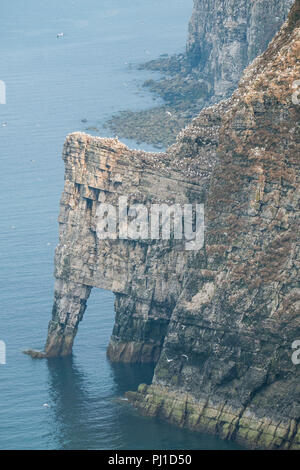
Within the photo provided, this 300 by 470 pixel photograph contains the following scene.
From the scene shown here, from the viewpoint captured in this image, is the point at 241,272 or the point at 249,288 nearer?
the point at 249,288

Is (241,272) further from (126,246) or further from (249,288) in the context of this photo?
(126,246)

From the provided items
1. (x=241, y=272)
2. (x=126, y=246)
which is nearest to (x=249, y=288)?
(x=241, y=272)

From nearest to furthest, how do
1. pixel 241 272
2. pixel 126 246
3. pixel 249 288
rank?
pixel 249 288, pixel 241 272, pixel 126 246

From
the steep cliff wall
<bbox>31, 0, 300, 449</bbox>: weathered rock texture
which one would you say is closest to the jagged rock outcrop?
<bbox>31, 0, 300, 449</bbox>: weathered rock texture

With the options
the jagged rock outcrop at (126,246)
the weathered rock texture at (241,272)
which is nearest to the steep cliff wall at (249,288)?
the weathered rock texture at (241,272)

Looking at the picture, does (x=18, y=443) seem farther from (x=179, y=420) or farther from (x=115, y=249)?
(x=115, y=249)

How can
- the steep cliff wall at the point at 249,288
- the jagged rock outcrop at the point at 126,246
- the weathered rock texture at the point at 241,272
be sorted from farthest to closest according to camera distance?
1. the jagged rock outcrop at the point at 126,246
2. the weathered rock texture at the point at 241,272
3. the steep cliff wall at the point at 249,288

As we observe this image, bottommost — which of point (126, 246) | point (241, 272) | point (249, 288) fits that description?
point (249, 288)

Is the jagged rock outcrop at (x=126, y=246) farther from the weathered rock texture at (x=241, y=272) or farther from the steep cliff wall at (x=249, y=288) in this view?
the steep cliff wall at (x=249, y=288)

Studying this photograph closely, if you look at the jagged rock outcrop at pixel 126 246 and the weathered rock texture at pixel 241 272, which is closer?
the weathered rock texture at pixel 241 272

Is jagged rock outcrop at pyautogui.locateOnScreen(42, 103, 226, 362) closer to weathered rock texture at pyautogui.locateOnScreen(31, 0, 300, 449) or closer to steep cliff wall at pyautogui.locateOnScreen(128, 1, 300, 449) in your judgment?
weathered rock texture at pyautogui.locateOnScreen(31, 0, 300, 449)

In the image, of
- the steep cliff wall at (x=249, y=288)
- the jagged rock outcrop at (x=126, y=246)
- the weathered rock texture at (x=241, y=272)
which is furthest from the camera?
the jagged rock outcrop at (x=126, y=246)
